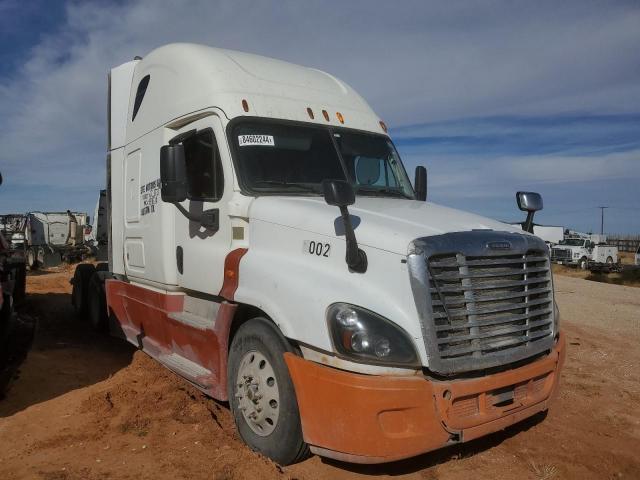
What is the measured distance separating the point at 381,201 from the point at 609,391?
11.4 feet

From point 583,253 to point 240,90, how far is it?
3312 centimetres

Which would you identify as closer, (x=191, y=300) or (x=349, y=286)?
(x=349, y=286)

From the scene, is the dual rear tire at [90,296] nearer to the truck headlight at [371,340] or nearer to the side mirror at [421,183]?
the side mirror at [421,183]

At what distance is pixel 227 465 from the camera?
12.8ft

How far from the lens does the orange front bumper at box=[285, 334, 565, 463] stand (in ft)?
10.8

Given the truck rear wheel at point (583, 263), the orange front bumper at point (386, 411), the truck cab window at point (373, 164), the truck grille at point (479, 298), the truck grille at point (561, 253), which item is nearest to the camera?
the orange front bumper at point (386, 411)

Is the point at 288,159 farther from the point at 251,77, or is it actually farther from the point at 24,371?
the point at 24,371

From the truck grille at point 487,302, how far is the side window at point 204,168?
84.3 inches

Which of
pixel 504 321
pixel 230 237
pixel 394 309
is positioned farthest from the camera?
pixel 230 237

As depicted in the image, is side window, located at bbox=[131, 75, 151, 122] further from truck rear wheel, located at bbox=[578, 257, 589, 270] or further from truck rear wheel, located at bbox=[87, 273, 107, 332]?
truck rear wheel, located at bbox=[578, 257, 589, 270]

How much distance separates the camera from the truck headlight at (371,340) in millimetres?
3344

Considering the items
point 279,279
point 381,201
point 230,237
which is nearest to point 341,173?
point 381,201

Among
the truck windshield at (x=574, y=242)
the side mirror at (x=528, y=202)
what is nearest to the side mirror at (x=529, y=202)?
the side mirror at (x=528, y=202)

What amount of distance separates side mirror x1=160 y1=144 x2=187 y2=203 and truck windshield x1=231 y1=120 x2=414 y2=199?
47 centimetres
